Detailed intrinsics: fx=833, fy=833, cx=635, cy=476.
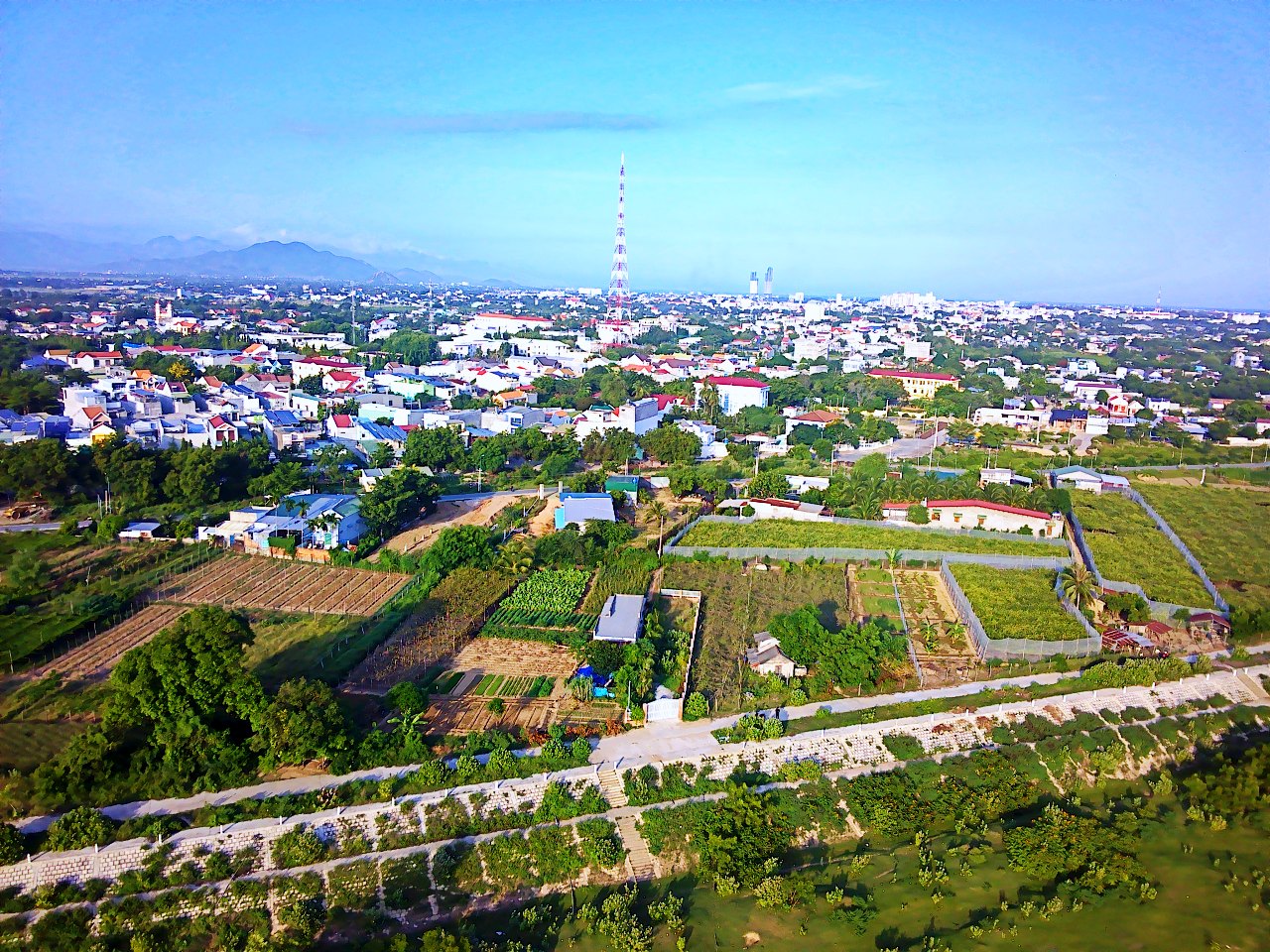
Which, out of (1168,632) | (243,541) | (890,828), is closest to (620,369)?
(243,541)

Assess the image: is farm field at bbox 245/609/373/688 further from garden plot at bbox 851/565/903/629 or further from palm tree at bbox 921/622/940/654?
palm tree at bbox 921/622/940/654

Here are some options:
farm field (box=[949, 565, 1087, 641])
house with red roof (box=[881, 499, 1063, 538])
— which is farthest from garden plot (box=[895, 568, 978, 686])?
house with red roof (box=[881, 499, 1063, 538])

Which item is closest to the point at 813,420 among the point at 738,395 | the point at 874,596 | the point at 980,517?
the point at 738,395

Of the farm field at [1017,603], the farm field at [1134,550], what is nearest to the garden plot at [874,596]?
the farm field at [1017,603]

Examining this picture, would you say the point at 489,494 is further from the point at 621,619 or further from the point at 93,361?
the point at 93,361

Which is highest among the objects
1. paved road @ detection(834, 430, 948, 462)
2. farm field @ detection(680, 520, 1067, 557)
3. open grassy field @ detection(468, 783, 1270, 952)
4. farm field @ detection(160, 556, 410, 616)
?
paved road @ detection(834, 430, 948, 462)

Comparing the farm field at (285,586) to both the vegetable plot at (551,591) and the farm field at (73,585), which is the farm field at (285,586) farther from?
the vegetable plot at (551,591)
